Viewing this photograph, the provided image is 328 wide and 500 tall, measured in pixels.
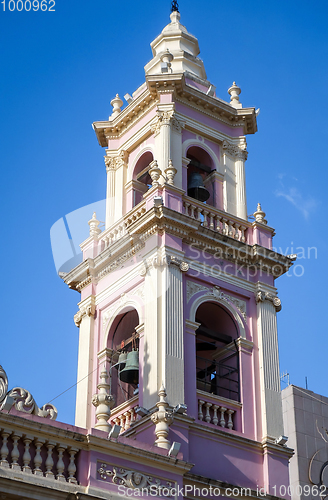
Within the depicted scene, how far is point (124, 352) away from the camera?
21.8 meters

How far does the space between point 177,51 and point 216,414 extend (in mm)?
10957

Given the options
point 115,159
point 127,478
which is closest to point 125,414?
point 127,478

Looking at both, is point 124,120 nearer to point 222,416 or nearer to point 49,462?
point 222,416

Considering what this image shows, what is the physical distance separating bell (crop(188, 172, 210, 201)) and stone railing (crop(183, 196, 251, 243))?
1.08 meters

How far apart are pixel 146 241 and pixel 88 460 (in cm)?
659

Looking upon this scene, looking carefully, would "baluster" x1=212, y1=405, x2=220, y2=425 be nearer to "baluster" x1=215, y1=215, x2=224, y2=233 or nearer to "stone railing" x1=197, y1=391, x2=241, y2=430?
"stone railing" x1=197, y1=391, x2=241, y2=430

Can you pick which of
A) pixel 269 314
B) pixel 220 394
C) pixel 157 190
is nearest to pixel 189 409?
pixel 220 394

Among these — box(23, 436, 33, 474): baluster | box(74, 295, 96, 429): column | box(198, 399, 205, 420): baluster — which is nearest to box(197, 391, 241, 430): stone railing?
box(198, 399, 205, 420): baluster

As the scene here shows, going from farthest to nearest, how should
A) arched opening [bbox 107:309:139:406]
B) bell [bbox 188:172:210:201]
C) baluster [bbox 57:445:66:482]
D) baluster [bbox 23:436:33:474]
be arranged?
bell [bbox 188:172:210:201] < arched opening [bbox 107:309:139:406] < baluster [bbox 57:445:66:482] < baluster [bbox 23:436:33:474]

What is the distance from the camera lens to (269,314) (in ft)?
72.7

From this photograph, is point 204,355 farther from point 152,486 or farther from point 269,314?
point 152,486

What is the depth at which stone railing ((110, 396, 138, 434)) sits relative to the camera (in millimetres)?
20100

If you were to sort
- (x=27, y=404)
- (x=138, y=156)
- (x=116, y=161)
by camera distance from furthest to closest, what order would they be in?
(x=116, y=161)
(x=138, y=156)
(x=27, y=404)

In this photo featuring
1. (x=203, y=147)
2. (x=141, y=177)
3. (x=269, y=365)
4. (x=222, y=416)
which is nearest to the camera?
(x=222, y=416)
